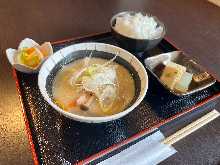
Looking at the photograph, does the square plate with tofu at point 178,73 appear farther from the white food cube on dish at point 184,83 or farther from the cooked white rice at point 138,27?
the cooked white rice at point 138,27

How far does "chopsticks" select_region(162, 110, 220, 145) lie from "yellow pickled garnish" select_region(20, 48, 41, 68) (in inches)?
20.7

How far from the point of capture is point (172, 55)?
1052mm

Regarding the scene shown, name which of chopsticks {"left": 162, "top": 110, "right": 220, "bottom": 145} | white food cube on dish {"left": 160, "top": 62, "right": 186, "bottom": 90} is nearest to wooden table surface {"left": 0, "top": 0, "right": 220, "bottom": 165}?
chopsticks {"left": 162, "top": 110, "right": 220, "bottom": 145}

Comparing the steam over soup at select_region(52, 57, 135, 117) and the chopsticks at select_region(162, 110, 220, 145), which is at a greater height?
the steam over soup at select_region(52, 57, 135, 117)

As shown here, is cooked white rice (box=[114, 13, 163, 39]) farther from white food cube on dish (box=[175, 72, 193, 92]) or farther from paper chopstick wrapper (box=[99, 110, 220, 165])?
paper chopstick wrapper (box=[99, 110, 220, 165])

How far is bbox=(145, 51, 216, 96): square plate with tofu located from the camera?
915 millimetres

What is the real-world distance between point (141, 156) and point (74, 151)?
207mm

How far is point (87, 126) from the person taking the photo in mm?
782

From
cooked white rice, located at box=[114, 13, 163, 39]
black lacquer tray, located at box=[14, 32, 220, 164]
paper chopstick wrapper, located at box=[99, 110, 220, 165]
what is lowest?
paper chopstick wrapper, located at box=[99, 110, 220, 165]

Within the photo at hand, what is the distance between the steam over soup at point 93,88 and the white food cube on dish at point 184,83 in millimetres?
178

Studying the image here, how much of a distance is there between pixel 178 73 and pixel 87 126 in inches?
15.3

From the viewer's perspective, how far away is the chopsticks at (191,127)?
821mm

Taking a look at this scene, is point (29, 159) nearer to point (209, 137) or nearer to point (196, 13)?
point (209, 137)

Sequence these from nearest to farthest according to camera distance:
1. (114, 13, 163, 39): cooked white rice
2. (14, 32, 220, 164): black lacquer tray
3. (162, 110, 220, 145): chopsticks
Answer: (14, 32, 220, 164): black lacquer tray → (162, 110, 220, 145): chopsticks → (114, 13, 163, 39): cooked white rice
